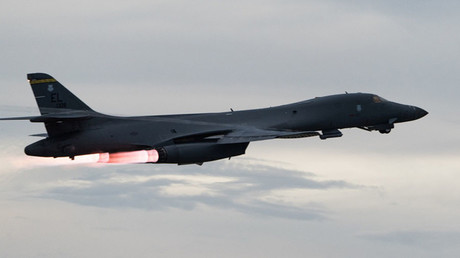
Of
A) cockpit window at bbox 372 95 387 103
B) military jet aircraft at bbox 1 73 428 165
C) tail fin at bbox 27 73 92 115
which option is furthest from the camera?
cockpit window at bbox 372 95 387 103

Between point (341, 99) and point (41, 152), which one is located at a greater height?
point (341, 99)

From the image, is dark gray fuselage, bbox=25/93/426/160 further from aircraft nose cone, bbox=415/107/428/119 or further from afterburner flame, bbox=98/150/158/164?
afterburner flame, bbox=98/150/158/164

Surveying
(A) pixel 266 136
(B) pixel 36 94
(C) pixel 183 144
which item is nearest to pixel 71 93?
(B) pixel 36 94

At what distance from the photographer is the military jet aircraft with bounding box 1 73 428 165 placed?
5731cm

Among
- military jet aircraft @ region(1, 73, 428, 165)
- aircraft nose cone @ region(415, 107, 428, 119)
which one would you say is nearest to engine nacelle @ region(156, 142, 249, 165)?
military jet aircraft @ region(1, 73, 428, 165)

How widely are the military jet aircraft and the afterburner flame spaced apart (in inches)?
2.0

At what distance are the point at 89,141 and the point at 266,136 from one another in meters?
8.99

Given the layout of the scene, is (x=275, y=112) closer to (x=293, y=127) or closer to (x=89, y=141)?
(x=293, y=127)

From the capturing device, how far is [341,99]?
209 ft

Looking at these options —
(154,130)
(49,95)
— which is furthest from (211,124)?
(49,95)

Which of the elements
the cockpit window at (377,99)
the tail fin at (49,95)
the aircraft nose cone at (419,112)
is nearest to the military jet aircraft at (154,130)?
the tail fin at (49,95)

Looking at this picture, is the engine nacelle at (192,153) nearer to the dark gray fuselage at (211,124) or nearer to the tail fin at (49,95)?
the dark gray fuselage at (211,124)

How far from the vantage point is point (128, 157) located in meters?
58.4

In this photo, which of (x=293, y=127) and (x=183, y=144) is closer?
(x=183, y=144)
